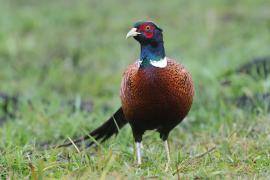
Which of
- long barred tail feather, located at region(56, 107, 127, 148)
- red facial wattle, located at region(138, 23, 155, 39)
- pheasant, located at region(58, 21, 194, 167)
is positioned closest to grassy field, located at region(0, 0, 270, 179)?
long barred tail feather, located at region(56, 107, 127, 148)

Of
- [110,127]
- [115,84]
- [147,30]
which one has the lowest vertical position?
[110,127]

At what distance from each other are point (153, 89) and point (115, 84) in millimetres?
3967

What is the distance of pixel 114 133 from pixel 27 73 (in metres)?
3.83

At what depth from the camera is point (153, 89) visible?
503 centimetres

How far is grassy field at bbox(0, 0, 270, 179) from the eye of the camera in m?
4.67

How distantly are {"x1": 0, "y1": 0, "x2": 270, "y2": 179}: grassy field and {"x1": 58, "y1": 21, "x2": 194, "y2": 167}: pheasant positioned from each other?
259 mm

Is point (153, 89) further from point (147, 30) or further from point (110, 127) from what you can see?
point (110, 127)

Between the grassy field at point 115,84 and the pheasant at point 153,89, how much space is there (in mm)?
259

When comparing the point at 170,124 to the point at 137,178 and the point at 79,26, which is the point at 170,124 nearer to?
the point at 137,178

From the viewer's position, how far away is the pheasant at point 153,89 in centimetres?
505

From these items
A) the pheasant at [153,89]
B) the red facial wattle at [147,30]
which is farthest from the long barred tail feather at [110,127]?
the red facial wattle at [147,30]

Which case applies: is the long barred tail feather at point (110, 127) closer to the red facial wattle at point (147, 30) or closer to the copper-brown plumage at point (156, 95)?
the copper-brown plumage at point (156, 95)

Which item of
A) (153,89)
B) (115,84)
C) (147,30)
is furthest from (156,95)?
(115,84)

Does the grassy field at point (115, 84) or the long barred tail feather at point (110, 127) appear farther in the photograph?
the long barred tail feather at point (110, 127)
